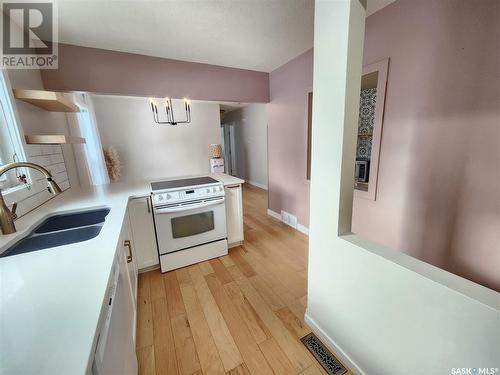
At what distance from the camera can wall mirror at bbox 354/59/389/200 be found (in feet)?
5.63

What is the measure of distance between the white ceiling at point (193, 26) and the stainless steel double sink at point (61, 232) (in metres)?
1.54

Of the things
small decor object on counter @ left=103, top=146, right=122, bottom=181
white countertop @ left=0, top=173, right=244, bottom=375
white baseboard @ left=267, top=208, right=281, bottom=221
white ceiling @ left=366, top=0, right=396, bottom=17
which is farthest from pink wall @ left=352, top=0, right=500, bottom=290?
small decor object on counter @ left=103, top=146, right=122, bottom=181

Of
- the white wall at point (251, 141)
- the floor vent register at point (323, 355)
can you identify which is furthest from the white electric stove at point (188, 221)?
the white wall at point (251, 141)

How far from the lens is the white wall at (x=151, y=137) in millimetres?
3592

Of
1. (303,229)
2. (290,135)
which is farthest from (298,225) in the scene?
(290,135)

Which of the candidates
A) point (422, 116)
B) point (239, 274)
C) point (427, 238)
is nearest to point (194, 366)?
point (239, 274)

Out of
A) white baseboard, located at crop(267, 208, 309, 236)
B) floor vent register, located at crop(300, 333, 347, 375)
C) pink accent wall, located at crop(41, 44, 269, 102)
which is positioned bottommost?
floor vent register, located at crop(300, 333, 347, 375)

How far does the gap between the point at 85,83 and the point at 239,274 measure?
253 cm

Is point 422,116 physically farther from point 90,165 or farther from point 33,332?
point 90,165

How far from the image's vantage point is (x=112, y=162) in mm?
3371

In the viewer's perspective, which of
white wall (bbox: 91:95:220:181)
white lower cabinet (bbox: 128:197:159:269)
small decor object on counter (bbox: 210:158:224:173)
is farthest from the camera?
small decor object on counter (bbox: 210:158:224:173)

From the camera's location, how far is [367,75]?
1.88 meters

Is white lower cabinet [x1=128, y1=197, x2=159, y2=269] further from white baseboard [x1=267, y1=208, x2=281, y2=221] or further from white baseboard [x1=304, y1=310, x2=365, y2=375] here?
white baseboard [x1=267, y1=208, x2=281, y2=221]

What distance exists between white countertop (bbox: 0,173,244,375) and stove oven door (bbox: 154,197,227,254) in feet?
2.89
